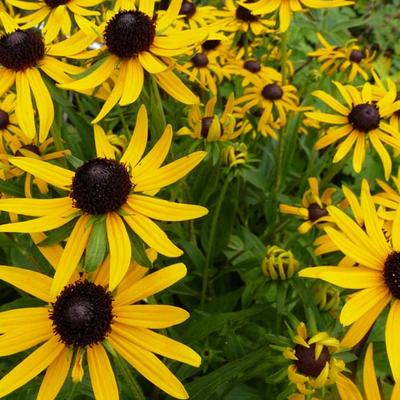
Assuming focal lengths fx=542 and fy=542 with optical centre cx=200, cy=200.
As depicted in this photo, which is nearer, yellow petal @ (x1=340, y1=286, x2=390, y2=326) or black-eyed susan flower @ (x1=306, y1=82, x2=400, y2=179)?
yellow petal @ (x1=340, y1=286, x2=390, y2=326)

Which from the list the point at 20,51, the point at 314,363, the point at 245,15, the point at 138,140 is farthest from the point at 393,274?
the point at 245,15

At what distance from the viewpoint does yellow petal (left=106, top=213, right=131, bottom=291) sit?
2.51 ft

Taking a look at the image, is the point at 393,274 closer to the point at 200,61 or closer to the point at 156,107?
the point at 156,107

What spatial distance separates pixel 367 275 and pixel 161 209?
13.2 inches

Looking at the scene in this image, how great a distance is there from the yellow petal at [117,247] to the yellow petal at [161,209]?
1.5 inches

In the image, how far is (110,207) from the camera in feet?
2.79

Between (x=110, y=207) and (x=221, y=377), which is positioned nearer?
(x=110, y=207)

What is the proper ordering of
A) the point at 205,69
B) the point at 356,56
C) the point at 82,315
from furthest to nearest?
the point at 356,56
the point at 205,69
the point at 82,315

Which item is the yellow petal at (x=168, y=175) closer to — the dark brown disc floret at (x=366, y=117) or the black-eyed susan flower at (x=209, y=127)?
the black-eyed susan flower at (x=209, y=127)

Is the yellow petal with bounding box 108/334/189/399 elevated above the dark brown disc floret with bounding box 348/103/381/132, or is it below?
below

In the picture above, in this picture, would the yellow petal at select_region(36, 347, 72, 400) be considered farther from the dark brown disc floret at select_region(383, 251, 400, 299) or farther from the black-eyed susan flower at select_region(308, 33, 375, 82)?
the black-eyed susan flower at select_region(308, 33, 375, 82)

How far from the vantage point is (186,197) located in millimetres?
1456

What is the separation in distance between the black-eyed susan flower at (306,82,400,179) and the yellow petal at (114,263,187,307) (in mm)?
630

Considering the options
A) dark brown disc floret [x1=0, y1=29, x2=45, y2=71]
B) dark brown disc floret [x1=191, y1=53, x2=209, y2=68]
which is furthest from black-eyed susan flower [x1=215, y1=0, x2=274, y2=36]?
dark brown disc floret [x1=0, y1=29, x2=45, y2=71]
